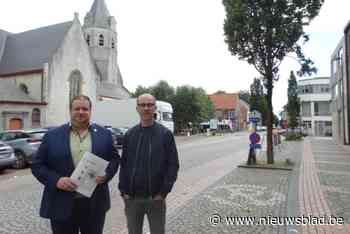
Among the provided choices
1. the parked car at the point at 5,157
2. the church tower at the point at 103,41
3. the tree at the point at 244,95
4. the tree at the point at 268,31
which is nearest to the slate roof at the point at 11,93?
the parked car at the point at 5,157

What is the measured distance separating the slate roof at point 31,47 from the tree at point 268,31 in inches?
1265

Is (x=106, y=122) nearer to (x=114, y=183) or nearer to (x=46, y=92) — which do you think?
(x=46, y=92)

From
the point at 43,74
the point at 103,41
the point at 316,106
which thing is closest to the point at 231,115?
the point at 316,106

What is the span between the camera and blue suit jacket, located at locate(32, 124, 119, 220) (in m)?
3.06

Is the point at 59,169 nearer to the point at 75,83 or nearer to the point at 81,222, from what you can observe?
the point at 81,222

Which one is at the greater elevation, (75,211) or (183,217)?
(75,211)

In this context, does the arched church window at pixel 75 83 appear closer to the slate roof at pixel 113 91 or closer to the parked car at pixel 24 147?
the slate roof at pixel 113 91

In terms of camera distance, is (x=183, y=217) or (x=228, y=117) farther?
(x=228, y=117)

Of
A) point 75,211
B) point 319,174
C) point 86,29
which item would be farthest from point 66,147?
point 86,29

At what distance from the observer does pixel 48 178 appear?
3.05 meters

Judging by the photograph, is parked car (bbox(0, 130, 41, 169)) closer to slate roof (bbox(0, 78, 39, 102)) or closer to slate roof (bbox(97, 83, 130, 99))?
slate roof (bbox(0, 78, 39, 102))

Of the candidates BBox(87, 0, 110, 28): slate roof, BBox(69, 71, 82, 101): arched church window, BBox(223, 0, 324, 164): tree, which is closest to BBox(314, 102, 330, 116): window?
BBox(87, 0, 110, 28): slate roof

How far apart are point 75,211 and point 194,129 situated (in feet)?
190

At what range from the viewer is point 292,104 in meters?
49.0
